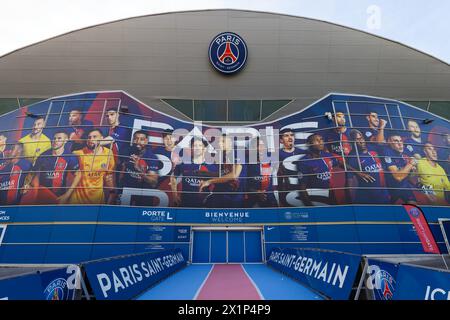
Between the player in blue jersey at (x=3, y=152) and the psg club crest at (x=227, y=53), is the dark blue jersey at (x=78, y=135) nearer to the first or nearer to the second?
the player in blue jersey at (x=3, y=152)

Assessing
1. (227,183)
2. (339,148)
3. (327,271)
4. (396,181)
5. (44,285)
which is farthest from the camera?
(227,183)

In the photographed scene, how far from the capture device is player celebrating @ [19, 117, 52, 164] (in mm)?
17938

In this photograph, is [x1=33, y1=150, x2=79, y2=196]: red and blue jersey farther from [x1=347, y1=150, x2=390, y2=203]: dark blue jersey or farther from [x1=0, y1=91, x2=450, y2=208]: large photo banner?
[x1=347, y1=150, x2=390, y2=203]: dark blue jersey

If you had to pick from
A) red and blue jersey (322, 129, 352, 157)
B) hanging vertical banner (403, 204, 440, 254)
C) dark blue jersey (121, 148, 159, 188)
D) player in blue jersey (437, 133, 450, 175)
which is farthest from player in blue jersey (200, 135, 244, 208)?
player in blue jersey (437, 133, 450, 175)

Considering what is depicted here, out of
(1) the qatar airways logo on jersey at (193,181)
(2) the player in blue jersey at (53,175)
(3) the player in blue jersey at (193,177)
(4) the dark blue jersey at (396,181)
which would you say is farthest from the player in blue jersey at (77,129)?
(4) the dark blue jersey at (396,181)

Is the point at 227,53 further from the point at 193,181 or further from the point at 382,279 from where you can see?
the point at 382,279

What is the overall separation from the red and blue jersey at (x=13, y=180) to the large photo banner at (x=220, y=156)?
0.09m

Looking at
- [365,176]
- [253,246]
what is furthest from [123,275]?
[365,176]

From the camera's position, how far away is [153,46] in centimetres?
2155

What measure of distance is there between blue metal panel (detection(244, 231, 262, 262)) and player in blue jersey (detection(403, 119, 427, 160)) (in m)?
13.9

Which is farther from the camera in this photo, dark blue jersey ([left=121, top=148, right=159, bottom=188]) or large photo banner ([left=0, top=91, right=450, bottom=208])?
dark blue jersey ([left=121, top=148, right=159, bottom=188])

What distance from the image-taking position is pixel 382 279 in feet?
16.8

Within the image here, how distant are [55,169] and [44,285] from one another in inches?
632

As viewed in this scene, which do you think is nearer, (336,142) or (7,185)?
(7,185)
